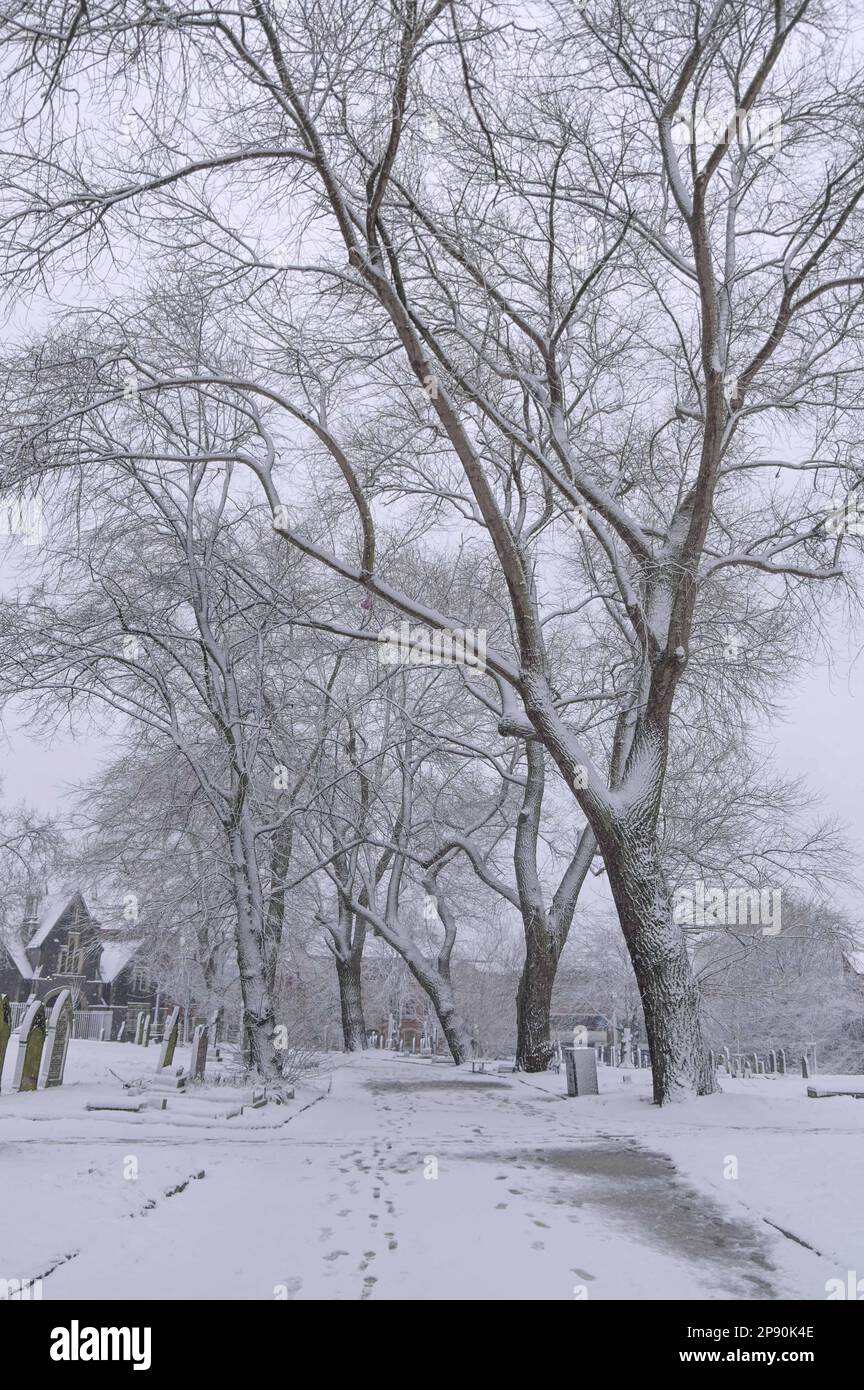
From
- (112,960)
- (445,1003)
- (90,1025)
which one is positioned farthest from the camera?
(112,960)

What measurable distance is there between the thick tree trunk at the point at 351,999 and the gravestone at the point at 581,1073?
15389mm

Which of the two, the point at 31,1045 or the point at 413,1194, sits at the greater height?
the point at 31,1045

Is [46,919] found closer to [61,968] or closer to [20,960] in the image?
[20,960]

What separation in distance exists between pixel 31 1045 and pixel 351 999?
1799cm

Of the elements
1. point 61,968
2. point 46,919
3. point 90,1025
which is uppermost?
point 46,919

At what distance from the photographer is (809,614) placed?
45.7 ft

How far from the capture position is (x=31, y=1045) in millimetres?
11938

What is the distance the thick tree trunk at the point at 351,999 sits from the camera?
28578 millimetres

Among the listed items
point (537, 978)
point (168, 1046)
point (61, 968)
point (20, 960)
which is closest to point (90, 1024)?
point (61, 968)

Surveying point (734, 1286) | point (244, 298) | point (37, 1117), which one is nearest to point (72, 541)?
point (244, 298)

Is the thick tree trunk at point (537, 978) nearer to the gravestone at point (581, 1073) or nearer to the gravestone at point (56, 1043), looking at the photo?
the gravestone at point (581, 1073)

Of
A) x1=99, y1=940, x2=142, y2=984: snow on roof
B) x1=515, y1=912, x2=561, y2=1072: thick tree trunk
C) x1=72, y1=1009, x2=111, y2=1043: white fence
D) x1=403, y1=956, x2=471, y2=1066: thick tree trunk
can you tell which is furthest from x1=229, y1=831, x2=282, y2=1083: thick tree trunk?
x1=99, y1=940, x2=142, y2=984: snow on roof

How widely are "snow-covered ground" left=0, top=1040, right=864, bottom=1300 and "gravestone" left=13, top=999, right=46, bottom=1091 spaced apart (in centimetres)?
196

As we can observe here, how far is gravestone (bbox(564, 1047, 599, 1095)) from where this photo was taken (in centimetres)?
1348
